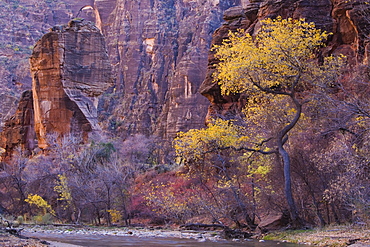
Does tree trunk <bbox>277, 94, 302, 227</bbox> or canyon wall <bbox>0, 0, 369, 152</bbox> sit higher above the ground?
canyon wall <bbox>0, 0, 369, 152</bbox>

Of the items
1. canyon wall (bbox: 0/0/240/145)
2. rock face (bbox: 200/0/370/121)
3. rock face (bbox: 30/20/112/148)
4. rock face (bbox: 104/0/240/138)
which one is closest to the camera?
rock face (bbox: 200/0/370/121)

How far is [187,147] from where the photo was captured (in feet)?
61.8

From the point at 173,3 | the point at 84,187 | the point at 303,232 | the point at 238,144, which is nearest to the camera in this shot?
the point at 303,232

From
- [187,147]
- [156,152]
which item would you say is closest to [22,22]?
[156,152]

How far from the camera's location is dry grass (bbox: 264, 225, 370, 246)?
13.6m

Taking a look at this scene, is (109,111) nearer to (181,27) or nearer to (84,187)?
(181,27)

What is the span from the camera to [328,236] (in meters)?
15.1

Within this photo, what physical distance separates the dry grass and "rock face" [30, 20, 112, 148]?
4223 cm

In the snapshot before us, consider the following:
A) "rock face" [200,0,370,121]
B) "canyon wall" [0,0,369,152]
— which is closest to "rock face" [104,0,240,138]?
"canyon wall" [0,0,369,152]

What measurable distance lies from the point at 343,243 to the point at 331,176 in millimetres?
5336

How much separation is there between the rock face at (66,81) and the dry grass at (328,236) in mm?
42234

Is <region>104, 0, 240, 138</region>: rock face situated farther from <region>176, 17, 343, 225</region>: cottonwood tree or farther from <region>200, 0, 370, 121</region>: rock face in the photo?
<region>176, 17, 343, 225</region>: cottonwood tree

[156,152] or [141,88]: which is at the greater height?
[141,88]

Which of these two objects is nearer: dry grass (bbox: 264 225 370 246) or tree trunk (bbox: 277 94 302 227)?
dry grass (bbox: 264 225 370 246)
